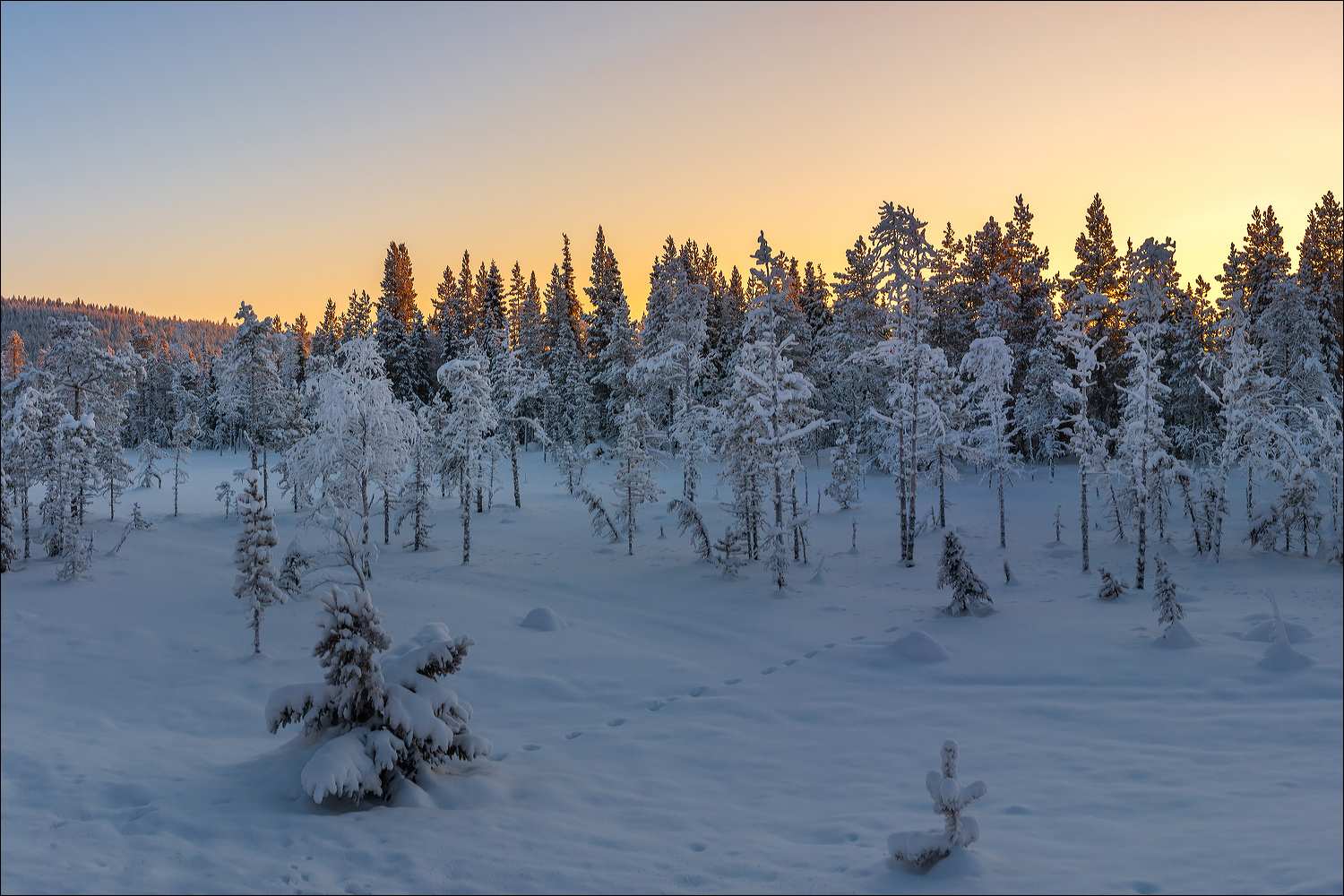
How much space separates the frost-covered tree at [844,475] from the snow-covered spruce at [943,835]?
35.1 metres

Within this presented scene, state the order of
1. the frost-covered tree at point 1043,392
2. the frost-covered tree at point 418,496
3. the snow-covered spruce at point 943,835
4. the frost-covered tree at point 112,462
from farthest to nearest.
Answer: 1. the frost-covered tree at point 1043,392
2. the frost-covered tree at point 112,462
3. the frost-covered tree at point 418,496
4. the snow-covered spruce at point 943,835

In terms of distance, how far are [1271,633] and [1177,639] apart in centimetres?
184

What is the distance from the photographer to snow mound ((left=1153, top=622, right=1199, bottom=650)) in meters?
18.8

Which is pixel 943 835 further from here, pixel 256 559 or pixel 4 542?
pixel 4 542

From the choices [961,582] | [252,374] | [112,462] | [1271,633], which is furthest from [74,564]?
[1271,633]

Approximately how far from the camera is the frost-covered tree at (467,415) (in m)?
35.7

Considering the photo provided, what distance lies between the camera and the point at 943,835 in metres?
8.12

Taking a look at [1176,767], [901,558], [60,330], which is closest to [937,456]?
[901,558]

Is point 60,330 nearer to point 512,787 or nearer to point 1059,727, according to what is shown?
point 512,787

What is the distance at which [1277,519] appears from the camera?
28.5 meters

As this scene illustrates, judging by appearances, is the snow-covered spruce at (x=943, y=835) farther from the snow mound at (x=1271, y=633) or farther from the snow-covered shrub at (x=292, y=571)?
the snow-covered shrub at (x=292, y=571)

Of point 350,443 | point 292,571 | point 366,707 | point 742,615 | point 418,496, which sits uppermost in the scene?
point 350,443

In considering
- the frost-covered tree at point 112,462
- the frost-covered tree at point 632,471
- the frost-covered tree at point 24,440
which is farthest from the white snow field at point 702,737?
the frost-covered tree at point 112,462

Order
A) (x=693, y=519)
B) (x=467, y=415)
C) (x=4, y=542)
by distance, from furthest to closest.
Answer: (x=467, y=415), (x=693, y=519), (x=4, y=542)
